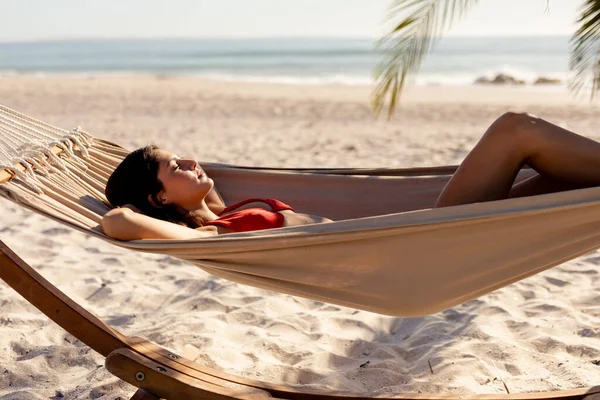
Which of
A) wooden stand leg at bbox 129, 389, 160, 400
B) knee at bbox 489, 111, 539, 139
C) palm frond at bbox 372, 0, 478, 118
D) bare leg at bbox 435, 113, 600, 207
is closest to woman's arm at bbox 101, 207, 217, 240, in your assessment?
wooden stand leg at bbox 129, 389, 160, 400

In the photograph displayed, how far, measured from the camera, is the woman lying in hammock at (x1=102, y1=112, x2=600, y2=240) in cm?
187

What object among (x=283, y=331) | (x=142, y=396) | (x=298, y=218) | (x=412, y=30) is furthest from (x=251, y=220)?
(x=412, y=30)

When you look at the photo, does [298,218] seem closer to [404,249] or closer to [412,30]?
[404,249]

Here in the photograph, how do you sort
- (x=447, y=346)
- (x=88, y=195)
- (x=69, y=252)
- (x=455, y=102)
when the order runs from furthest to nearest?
1. (x=455, y=102)
2. (x=69, y=252)
3. (x=447, y=346)
4. (x=88, y=195)

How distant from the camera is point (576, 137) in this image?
6.15ft

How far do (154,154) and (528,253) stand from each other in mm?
1086

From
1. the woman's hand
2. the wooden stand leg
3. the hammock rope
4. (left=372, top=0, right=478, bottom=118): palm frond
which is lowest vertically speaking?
the wooden stand leg

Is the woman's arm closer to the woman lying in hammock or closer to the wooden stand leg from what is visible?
the woman lying in hammock

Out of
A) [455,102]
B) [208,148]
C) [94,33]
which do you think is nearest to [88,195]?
[208,148]

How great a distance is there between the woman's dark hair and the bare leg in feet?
A: 2.70

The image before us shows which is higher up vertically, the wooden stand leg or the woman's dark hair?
the woman's dark hair

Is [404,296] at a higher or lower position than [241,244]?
lower

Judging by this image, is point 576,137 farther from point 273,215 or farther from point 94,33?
point 94,33

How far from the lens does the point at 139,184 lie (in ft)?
6.97
